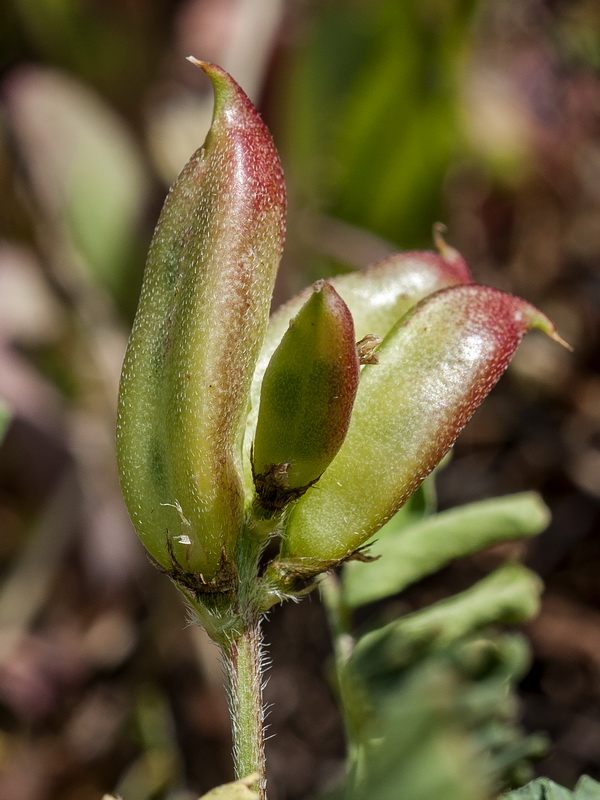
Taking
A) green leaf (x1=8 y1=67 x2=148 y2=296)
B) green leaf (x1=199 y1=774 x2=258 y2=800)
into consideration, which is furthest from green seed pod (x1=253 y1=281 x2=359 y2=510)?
green leaf (x1=8 y1=67 x2=148 y2=296)

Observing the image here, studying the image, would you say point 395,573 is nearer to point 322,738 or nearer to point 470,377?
point 470,377

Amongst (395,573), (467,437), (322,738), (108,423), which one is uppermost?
(395,573)

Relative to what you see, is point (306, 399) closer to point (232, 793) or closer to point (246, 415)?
point (246, 415)

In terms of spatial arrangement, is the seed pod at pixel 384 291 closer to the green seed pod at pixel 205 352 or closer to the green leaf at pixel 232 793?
the green seed pod at pixel 205 352

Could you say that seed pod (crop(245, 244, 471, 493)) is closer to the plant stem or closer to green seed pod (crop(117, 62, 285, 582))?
green seed pod (crop(117, 62, 285, 582))

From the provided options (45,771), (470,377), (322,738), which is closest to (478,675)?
(470,377)

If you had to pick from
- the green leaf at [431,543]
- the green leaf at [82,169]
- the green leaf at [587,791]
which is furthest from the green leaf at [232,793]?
the green leaf at [82,169]
